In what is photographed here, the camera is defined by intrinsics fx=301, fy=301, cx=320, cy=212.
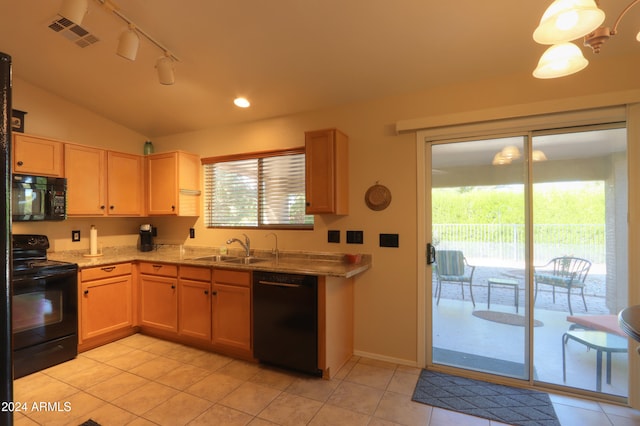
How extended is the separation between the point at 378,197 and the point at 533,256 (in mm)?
1342

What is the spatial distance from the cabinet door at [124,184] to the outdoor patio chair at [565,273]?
4.36 metres

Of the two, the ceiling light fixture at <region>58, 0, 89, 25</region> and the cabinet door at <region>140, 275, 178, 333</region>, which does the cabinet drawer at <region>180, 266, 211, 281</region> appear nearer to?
the cabinet door at <region>140, 275, 178, 333</region>

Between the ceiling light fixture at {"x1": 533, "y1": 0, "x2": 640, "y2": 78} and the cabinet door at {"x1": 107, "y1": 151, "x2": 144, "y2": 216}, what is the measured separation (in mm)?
4090

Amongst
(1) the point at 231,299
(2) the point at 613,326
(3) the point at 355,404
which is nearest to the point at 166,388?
(1) the point at 231,299

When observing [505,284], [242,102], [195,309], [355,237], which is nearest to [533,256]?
[505,284]

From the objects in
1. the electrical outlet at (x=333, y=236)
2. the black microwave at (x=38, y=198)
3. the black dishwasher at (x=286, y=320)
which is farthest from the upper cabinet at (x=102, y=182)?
the electrical outlet at (x=333, y=236)

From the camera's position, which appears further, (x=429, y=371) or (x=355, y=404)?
(x=429, y=371)

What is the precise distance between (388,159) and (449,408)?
2.03 m

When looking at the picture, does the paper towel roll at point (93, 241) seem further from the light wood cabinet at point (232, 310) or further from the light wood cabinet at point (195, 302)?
the light wood cabinet at point (232, 310)

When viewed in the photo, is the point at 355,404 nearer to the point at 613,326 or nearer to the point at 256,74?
the point at 613,326

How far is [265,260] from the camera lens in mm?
3297

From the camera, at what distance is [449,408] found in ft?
6.94

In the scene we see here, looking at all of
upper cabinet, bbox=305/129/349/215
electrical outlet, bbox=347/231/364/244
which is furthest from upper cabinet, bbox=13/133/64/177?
electrical outlet, bbox=347/231/364/244

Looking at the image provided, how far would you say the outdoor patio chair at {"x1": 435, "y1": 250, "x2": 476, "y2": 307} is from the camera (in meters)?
2.68
